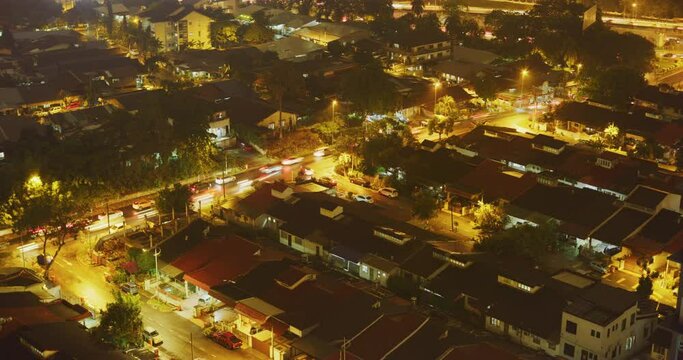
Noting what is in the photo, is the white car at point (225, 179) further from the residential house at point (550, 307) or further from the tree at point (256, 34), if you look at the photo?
the tree at point (256, 34)

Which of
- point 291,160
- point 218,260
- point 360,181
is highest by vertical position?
point 218,260

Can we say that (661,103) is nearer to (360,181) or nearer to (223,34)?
(360,181)

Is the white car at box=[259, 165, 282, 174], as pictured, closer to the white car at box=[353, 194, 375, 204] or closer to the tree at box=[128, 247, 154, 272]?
the white car at box=[353, 194, 375, 204]

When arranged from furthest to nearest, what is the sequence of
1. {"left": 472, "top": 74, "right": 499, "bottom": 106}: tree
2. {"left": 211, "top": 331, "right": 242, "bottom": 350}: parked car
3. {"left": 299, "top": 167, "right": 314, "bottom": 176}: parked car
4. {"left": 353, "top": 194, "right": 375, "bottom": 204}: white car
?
{"left": 472, "top": 74, "right": 499, "bottom": 106}: tree, {"left": 299, "top": 167, "right": 314, "bottom": 176}: parked car, {"left": 353, "top": 194, "right": 375, "bottom": 204}: white car, {"left": 211, "top": 331, "right": 242, "bottom": 350}: parked car

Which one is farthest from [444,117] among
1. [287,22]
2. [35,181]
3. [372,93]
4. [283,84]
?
[287,22]

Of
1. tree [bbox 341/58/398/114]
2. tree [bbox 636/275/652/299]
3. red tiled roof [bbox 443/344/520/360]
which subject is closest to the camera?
red tiled roof [bbox 443/344/520/360]

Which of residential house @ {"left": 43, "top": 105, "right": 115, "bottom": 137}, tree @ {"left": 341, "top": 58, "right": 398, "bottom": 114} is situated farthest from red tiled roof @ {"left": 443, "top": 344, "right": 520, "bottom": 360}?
residential house @ {"left": 43, "top": 105, "right": 115, "bottom": 137}
